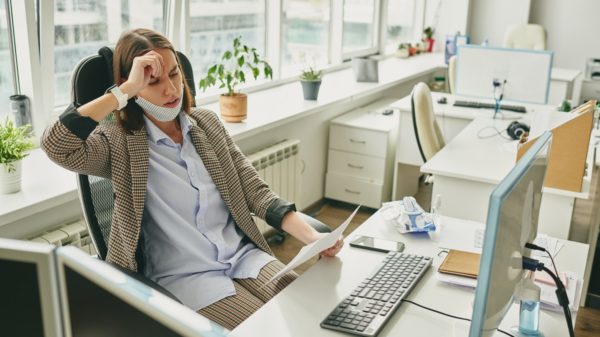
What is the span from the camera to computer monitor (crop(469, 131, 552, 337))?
3.50ft

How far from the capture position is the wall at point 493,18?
6.57m

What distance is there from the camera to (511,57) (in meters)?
3.77

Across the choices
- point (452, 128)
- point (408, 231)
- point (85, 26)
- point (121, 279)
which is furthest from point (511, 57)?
point (121, 279)

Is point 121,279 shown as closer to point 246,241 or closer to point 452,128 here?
point 246,241

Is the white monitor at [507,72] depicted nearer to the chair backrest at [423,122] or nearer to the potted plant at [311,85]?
the chair backrest at [423,122]

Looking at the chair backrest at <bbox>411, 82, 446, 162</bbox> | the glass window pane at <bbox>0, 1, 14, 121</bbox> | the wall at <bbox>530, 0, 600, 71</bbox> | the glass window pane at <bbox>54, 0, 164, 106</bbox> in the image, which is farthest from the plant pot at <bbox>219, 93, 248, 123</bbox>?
the wall at <bbox>530, 0, 600, 71</bbox>

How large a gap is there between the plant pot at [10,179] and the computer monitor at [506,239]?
1696mm

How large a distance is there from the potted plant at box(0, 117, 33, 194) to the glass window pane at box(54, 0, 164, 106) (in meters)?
0.62

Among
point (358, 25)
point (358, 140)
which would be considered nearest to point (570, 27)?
point (358, 25)

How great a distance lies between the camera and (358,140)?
161 inches

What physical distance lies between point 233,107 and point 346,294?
1781 millimetres

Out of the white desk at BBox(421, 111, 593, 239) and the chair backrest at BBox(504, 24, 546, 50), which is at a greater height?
the chair backrest at BBox(504, 24, 546, 50)

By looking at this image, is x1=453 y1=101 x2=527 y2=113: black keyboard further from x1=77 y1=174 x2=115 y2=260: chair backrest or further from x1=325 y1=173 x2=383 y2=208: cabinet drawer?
x1=77 y1=174 x2=115 y2=260: chair backrest

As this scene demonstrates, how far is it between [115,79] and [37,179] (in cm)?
→ 75
